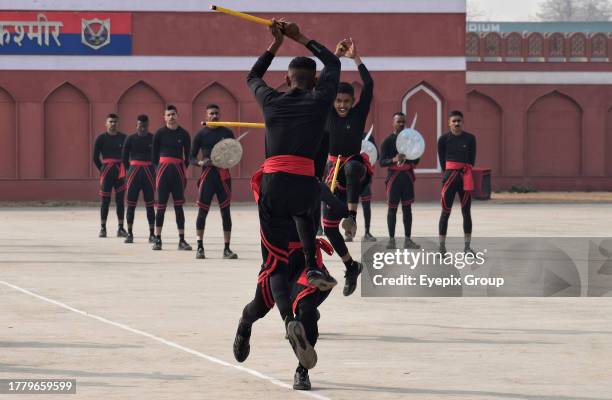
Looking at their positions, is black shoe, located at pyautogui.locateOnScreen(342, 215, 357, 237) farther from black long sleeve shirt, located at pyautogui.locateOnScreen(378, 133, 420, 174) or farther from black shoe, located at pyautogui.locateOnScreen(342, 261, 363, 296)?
black long sleeve shirt, located at pyautogui.locateOnScreen(378, 133, 420, 174)

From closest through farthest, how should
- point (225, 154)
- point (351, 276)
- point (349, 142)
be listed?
point (351, 276) < point (349, 142) < point (225, 154)

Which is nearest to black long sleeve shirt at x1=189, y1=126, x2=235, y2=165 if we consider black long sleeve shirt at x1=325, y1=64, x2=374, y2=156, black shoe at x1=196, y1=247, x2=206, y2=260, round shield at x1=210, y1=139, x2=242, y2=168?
round shield at x1=210, y1=139, x2=242, y2=168

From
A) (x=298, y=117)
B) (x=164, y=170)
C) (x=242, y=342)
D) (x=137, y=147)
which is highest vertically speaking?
(x=298, y=117)

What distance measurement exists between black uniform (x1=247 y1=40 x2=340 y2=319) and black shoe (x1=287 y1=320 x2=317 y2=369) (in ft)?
1.55

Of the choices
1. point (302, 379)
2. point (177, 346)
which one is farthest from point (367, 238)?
point (302, 379)

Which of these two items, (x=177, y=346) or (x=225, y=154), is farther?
(x=225, y=154)

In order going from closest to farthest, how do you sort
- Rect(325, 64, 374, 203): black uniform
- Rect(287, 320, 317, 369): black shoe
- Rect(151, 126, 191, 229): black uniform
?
Rect(287, 320, 317, 369): black shoe, Rect(325, 64, 374, 203): black uniform, Rect(151, 126, 191, 229): black uniform

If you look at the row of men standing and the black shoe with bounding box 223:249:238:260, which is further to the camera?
the black shoe with bounding box 223:249:238:260

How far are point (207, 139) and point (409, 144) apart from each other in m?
3.55

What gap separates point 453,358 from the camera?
31.5 feet

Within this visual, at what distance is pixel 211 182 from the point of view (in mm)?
18438

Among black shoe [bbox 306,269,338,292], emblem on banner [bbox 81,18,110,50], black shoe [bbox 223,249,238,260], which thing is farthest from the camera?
emblem on banner [bbox 81,18,110,50]

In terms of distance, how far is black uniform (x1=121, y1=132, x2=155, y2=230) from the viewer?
864 inches

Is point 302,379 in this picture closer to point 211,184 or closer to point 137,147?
point 211,184
